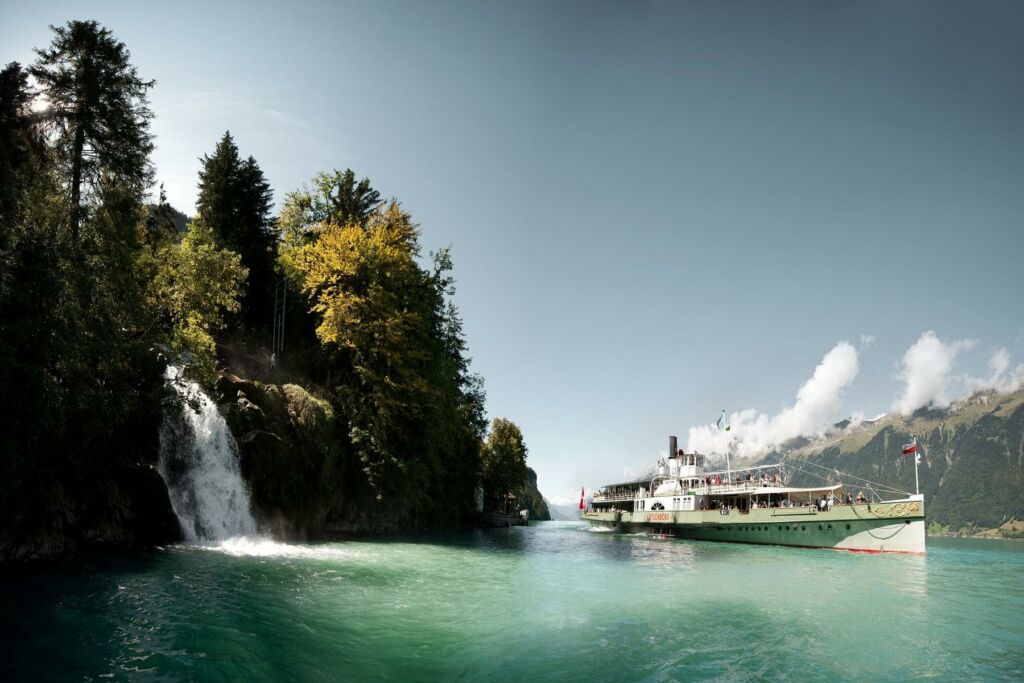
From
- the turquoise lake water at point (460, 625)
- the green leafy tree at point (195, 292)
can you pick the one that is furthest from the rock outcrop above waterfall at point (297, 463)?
the turquoise lake water at point (460, 625)

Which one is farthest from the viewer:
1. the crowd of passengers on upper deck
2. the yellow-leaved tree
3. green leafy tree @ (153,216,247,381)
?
the crowd of passengers on upper deck

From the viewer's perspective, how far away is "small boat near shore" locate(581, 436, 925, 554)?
114 feet

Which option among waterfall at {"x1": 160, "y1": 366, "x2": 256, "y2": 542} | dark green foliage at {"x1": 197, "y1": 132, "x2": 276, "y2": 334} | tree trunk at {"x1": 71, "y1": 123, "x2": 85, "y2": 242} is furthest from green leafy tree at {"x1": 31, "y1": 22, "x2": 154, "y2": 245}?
dark green foliage at {"x1": 197, "y1": 132, "x2": 276, "y2": 334}

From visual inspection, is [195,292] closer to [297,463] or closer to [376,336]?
[297,463]

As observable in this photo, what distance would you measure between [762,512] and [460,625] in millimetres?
36502

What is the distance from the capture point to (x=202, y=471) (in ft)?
71.3

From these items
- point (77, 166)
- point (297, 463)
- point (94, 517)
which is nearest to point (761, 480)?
point (297, 463)

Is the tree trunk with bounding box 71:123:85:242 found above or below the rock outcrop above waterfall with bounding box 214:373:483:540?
above

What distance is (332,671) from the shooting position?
7.98 meters

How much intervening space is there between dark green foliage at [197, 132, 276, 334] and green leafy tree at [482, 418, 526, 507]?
35315 mm

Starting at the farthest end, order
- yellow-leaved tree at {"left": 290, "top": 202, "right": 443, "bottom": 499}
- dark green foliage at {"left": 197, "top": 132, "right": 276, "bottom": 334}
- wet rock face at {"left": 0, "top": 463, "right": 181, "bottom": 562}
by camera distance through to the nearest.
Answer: dark green foliage at {"left": 197, "top": 132, "right": 276, "bottom": 334}
yellow-leaved tree at {"left": 290, "top": 202, "right": 443, "bottom": 499}
wet rock face at {"left": 0, "top": 463, "right": 181, "bottom": 562}

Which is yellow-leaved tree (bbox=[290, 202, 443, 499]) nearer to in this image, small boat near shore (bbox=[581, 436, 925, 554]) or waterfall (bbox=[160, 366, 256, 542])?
waterfall (bbox=[160, 366, 256, 542])


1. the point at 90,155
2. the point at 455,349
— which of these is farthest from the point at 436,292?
the point at 90,155

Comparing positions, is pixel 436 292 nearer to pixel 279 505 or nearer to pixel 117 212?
pixel 279 505
